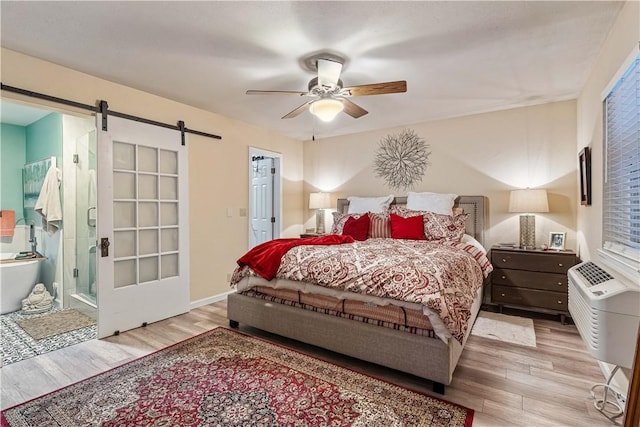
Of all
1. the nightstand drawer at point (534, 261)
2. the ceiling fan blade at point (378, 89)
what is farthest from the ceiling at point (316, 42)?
the nightstand drawer at point (534, 261)

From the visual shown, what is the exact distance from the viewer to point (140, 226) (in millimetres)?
3287

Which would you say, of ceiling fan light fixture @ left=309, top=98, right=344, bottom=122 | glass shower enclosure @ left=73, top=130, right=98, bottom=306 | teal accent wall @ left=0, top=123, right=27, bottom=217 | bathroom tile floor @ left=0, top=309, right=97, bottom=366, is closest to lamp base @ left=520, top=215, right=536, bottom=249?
ceiling fan light fixture @ left=309, top=98, right=344, bottom=122

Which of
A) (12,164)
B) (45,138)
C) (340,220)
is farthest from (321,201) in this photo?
(12,164)

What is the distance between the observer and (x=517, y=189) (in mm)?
3809

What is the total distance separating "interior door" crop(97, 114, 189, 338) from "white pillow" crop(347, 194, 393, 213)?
7.62 ft

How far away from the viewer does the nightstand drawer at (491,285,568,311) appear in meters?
3.23

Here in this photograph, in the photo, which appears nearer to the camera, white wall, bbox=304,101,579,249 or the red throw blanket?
the red throw blanket

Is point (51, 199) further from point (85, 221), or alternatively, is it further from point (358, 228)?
point (358, 228)

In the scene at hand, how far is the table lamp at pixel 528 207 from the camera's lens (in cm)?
343

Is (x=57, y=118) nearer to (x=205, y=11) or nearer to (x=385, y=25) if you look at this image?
(x=205, y=11)

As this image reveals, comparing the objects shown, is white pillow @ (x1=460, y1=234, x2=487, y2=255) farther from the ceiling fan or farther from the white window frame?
the ceiling fan

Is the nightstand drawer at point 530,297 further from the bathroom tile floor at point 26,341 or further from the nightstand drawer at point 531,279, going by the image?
the bathroom tile floor at point 26,341

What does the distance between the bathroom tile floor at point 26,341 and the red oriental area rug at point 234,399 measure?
2.89 ft

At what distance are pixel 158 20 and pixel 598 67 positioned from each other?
11.2 feet
